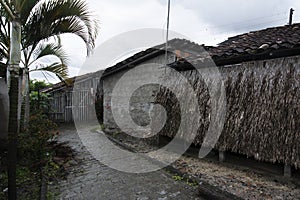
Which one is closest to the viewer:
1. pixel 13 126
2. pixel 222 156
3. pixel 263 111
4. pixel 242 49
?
pixel 13 126

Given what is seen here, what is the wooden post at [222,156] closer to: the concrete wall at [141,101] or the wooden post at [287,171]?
the wooden post at [287,171]

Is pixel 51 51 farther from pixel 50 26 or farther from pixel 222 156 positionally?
pixel 222 156

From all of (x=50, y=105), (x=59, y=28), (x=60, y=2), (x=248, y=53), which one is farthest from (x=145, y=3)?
(x=50, y=105)

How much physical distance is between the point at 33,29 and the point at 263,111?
5554 millimetres

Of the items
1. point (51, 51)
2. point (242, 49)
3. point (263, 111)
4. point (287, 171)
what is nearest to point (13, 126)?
point (51, 51)

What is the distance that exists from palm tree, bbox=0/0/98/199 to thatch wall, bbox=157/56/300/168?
12.0 feet

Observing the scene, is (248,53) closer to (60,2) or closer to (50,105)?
(60,2)

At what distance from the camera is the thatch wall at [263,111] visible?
4039mm

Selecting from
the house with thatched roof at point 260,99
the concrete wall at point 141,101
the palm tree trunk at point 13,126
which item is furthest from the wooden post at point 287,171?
the concrete wall at point 141,101

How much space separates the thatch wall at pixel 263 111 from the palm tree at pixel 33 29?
12.0 ft

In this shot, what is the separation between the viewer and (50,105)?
1321 cm

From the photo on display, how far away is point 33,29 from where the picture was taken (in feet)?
16.0

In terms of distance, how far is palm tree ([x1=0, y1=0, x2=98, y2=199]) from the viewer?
285 centimetres

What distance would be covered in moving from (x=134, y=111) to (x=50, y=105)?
21.2ft
